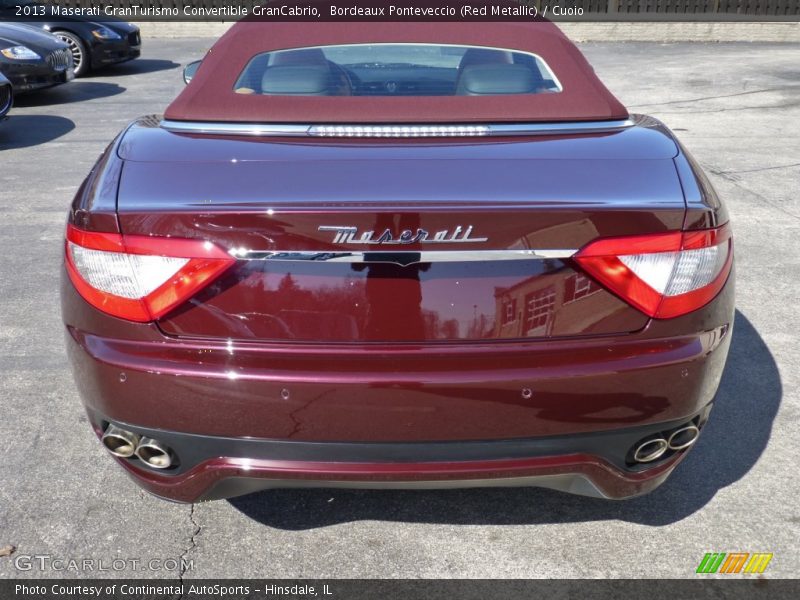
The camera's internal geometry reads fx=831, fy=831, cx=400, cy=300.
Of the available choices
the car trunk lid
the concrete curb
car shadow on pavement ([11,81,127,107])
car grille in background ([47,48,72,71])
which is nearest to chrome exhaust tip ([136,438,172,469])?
the car trunk lid

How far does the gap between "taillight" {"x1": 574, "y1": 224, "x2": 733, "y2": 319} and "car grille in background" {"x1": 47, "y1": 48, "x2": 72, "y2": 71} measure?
35.0 feet

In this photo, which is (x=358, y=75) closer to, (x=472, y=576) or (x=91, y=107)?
(x=472, y=576)

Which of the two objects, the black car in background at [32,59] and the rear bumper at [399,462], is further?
the black car in background at [32,59]

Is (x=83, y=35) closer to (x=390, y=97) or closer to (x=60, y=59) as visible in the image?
(x=60, y=59)

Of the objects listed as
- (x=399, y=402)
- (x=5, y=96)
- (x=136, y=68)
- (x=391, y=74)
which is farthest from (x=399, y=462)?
(x=136, y=68)

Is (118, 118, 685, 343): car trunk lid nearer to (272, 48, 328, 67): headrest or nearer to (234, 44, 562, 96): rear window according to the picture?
(234, 44, 562, 96): rear window

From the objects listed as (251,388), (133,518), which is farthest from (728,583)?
(133,518)

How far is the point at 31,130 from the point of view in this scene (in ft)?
32.0

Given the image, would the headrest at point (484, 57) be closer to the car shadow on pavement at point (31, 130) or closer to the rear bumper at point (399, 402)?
the rear bumper at point (399, 402)

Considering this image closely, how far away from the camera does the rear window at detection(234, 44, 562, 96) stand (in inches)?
126

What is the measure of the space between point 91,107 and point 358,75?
8832 mm

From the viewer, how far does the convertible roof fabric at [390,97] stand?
2875mm

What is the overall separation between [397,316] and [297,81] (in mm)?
1487

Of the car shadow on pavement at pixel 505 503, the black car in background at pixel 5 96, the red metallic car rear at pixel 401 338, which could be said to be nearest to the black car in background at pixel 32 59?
the black car in background at pixel 5 96
